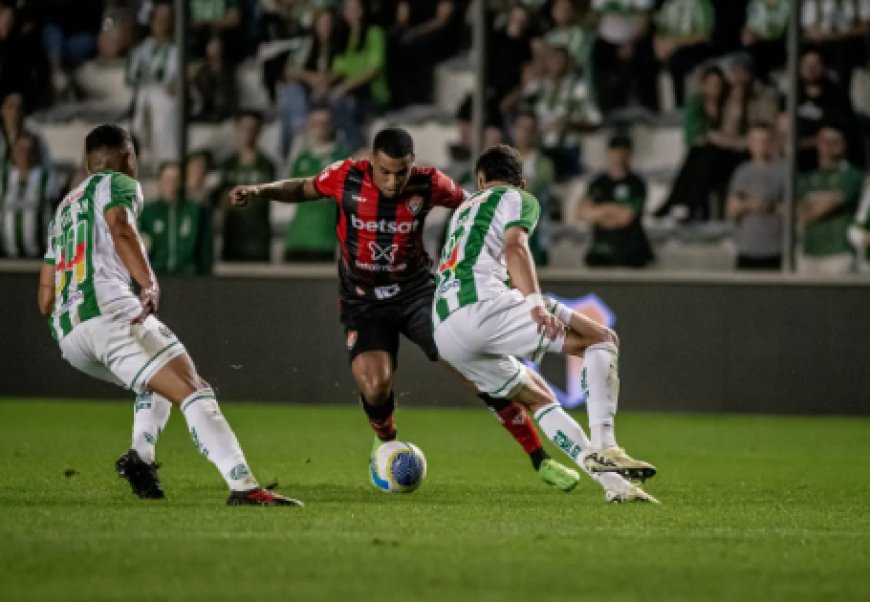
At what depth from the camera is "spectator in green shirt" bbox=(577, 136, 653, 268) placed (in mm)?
14938

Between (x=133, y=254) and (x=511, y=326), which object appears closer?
(x=133, y=254)

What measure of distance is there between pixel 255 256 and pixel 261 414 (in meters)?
1.81

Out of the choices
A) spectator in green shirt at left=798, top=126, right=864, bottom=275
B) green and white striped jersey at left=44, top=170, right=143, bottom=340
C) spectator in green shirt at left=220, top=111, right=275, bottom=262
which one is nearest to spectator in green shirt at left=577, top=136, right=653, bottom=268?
spectator in green shirt at left=798, top=126, right=864, bottom=275

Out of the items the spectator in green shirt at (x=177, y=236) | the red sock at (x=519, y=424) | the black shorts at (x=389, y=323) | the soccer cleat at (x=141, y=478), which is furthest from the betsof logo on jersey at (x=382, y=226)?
the spectator in green shirt at (x=177, y=236)

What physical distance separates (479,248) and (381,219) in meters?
1.21

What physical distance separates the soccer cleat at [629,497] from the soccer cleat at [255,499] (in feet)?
4.89

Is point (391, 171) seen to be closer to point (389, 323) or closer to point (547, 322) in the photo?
point (389, 323)

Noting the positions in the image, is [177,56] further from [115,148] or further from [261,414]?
[115,148]

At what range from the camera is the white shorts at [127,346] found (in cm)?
777

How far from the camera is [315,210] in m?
15.1

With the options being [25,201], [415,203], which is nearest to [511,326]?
[415,203]

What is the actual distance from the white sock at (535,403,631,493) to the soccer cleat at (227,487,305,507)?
4.15 feet

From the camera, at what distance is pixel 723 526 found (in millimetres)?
7410

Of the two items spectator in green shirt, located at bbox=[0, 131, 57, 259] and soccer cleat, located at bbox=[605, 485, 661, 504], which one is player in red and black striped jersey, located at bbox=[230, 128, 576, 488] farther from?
spectator in green shirt, located at bbox=[0, 131, 57, 259]
